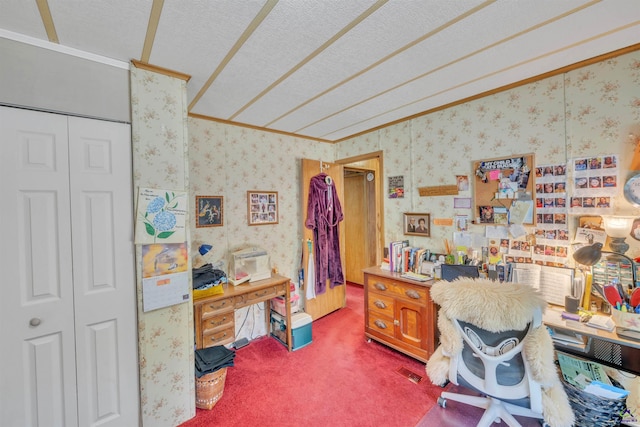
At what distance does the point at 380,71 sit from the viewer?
1.76 meters

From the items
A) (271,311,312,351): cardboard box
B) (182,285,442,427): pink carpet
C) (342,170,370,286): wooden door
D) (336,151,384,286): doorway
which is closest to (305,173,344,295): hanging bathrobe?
(271,311,312,351): cardboard box

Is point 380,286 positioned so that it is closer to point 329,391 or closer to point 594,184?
point 329,391

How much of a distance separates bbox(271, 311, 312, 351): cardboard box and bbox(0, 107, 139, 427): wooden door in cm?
139

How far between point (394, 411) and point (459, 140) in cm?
238

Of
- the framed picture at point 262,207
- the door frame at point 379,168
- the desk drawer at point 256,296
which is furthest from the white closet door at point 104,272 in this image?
the door frame at point 379,168

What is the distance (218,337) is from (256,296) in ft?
1.53

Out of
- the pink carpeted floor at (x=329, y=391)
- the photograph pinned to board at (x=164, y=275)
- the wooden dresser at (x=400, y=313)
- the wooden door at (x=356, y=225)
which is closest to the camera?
the photograph pinned to board at (x=164, y=275)

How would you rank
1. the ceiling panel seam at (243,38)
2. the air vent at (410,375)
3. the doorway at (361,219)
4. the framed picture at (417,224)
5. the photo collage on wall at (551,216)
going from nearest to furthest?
1. the ceiling panel seam at (243,38)
2. the photo collage on wall at (551,216)
3. the air vent at (410,375)
4. the framed picture at (417,224)
5. the doorway at (361,219)

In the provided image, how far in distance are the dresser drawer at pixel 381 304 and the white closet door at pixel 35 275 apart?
7.77 ft

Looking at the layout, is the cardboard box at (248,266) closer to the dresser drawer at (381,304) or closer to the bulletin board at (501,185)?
the dresser drawer at (381,304)

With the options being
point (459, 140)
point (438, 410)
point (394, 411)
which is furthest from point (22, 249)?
point (459, 140)

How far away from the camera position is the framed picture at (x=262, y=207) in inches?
115

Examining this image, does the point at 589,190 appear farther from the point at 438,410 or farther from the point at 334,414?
the point at 334,414

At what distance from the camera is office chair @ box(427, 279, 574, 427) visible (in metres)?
1.36
